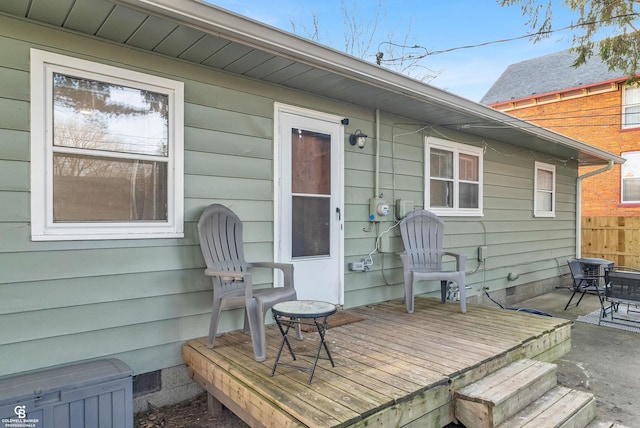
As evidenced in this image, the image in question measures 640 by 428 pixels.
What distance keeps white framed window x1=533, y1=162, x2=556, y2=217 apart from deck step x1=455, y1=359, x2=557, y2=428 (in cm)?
487

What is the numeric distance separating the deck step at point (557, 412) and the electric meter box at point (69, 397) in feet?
7.06

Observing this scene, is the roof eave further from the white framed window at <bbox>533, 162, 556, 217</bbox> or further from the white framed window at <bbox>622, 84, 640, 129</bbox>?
the white framed window at <bbox>622, 84, 640, 129</bbox>

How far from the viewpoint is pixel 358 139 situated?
13.2 feet

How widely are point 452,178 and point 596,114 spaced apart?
27.5ft

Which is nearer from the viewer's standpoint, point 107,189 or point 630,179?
point 107,189

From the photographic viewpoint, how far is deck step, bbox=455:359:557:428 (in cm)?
218

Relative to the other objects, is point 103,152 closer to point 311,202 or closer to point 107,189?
point 107,189

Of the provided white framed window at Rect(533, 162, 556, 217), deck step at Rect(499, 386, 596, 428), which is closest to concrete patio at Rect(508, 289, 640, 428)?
deck step at Rect(499, 386, 596, 428)

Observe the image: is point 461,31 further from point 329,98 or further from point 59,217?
point 59,217

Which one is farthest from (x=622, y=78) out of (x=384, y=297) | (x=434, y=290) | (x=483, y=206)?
(x=384, y=297)

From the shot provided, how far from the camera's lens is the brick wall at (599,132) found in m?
10.5

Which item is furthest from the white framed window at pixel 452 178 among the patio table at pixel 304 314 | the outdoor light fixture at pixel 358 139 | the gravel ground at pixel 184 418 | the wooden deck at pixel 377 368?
the gravel ground at pixel 184 418

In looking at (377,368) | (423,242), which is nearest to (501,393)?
(377,368)

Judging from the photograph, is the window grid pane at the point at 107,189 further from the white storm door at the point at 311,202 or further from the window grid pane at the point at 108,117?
the white storm door at the point at 311,202
